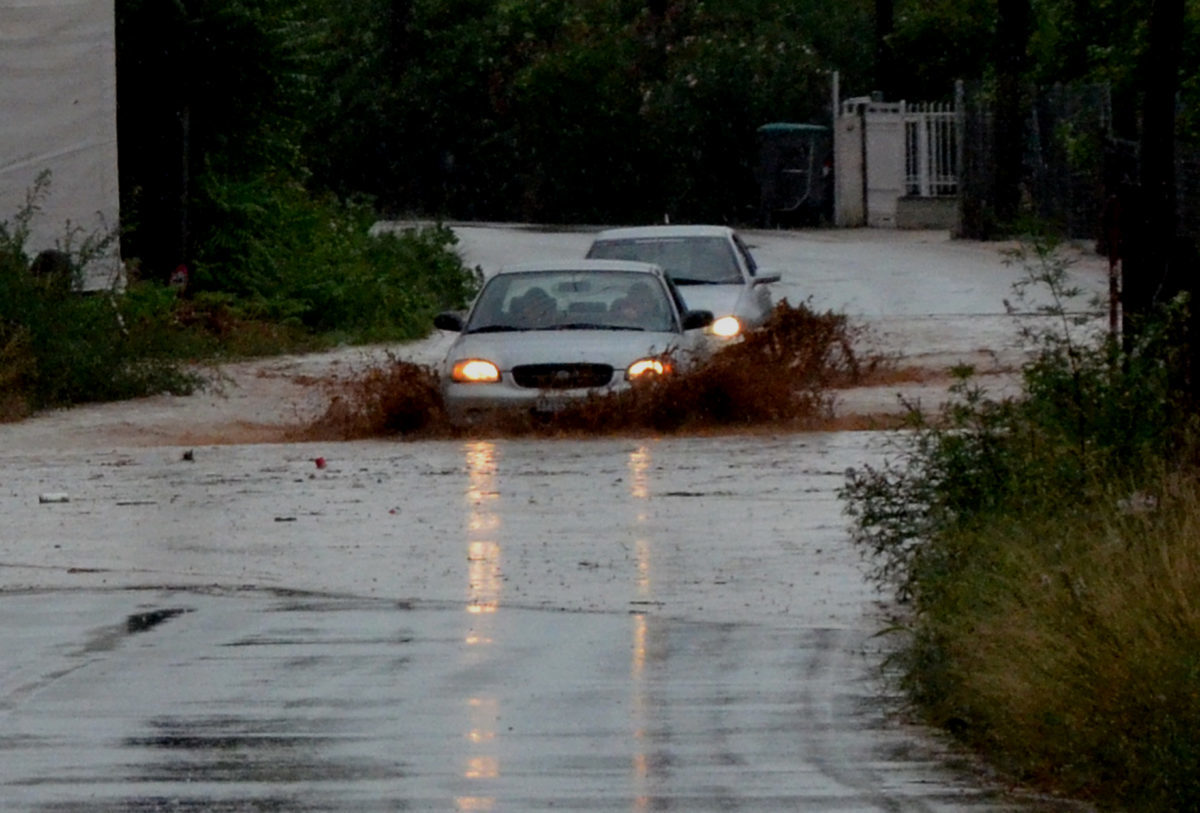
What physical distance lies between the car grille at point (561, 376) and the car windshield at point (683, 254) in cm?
535

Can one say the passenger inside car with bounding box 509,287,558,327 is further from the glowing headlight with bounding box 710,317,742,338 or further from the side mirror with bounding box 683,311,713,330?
the glowing headlight with bounding box 710,317,742,338

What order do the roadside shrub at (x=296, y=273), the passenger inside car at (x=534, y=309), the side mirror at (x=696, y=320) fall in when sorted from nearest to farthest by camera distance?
the passenger inside car at (x=534, y=309) < the side mirror at (x=696, y=320) < the roadside shrub at (x=296, y=273)

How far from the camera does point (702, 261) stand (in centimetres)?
2164

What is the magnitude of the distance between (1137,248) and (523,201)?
4587 centimetres

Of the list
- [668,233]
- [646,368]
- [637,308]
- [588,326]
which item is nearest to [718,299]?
[668,233]

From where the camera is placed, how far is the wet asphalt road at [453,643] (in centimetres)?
682

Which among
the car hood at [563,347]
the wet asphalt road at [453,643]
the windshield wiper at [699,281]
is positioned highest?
the windshield wiper at [699,281]

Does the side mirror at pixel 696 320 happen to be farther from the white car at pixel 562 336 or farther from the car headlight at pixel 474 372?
the car headlight at pixel 474 372

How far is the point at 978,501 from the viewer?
30.1ft

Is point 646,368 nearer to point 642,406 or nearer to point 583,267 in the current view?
point 642,406

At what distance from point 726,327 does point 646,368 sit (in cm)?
383

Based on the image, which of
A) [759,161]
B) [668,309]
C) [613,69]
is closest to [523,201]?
[613,69]

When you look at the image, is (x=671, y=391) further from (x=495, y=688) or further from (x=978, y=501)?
(x=495, y=688)

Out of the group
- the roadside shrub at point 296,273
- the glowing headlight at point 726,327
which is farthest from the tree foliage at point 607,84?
the glowing headlight at point 726,327
